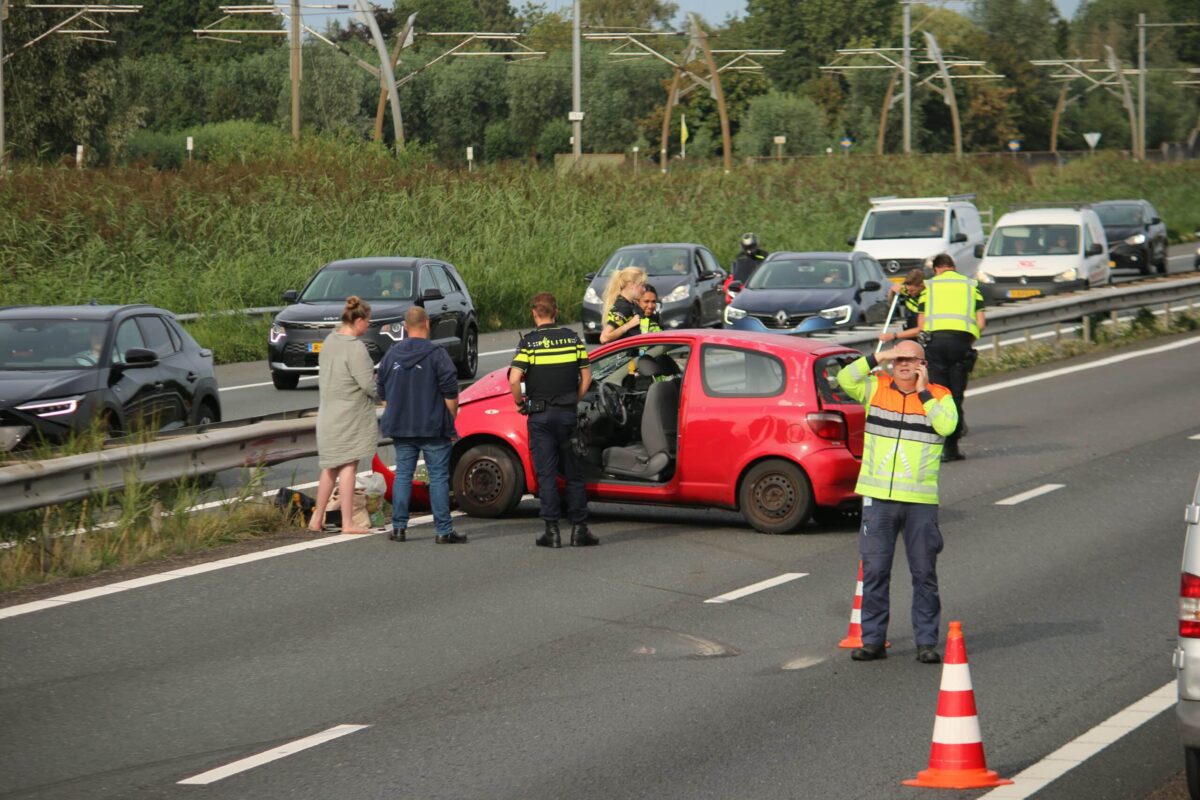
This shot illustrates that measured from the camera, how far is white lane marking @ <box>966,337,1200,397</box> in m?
24.7

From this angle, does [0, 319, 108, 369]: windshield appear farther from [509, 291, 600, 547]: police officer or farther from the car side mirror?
[509, 291, 600, 547]: police officer

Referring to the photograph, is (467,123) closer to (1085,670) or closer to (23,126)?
(23,126)

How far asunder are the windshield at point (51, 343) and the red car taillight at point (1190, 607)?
35.5 ft

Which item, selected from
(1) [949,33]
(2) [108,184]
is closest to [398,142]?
(2) [108,184]

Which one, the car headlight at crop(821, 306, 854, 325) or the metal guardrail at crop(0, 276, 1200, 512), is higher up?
the car headlight at crop(821, 306, 854, 325)

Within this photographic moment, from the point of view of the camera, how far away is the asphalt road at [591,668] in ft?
25.4

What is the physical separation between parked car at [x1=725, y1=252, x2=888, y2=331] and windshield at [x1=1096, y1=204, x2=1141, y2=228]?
1997 cm

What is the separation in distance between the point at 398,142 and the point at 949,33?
120 m

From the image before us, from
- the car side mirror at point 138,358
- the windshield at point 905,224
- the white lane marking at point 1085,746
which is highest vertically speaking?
the windshield at point 905,224

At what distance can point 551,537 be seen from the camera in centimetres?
1347

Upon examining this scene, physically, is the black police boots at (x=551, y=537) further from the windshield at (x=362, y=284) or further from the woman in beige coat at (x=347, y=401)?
the windshield at (x=362, y=284)

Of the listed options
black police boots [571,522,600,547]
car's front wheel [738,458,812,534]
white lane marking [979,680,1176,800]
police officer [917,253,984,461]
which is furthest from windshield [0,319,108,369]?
white lane marking [979,680,1176,800]

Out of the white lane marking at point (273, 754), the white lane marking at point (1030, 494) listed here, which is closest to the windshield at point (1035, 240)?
the white lane marking at point (1030, 494)

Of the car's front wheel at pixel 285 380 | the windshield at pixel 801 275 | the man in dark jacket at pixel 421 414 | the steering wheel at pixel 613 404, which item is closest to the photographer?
the man in dark jacket at pixel 421 414
